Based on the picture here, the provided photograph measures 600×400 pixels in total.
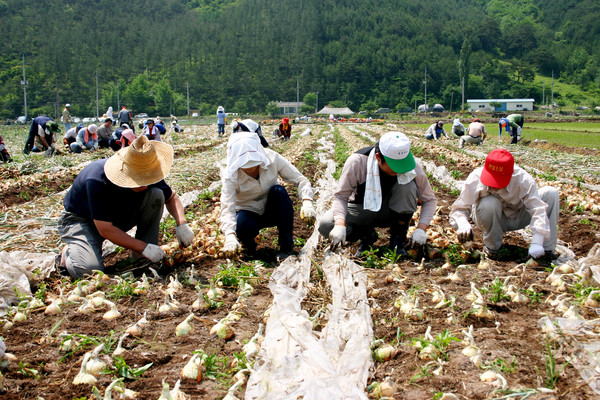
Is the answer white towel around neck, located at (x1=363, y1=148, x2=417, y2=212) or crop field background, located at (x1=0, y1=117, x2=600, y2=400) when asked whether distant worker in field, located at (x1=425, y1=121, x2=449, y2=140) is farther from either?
white towel around neck, located at (x1=363, y1=148, x2=417, y2=212)

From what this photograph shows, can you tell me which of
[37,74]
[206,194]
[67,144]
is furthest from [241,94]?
[206,194]

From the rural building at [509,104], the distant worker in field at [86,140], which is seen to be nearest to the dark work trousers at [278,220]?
the distant worker in field at [86,140]

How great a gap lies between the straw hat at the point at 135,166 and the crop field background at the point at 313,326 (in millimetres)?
707

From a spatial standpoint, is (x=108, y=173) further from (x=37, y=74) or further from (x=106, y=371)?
(x=37, y=74)

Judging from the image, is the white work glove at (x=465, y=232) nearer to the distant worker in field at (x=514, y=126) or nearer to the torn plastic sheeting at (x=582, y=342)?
the torn plastic sheeting at (x=582, y=342)

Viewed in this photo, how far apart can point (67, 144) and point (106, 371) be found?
13.9 metres

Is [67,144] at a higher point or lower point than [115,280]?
Answer: higher

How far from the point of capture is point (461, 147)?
1347 centimetres

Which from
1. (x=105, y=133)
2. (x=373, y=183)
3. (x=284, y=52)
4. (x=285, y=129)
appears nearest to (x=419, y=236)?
(x=373, y=183)

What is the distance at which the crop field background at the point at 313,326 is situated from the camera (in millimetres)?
1964

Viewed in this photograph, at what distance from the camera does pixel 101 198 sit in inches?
132

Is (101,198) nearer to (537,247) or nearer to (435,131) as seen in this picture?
(537,247)

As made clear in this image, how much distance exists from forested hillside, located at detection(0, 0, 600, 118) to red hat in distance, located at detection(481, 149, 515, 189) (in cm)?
6455

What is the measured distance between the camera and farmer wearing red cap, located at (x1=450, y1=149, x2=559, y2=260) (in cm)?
340
